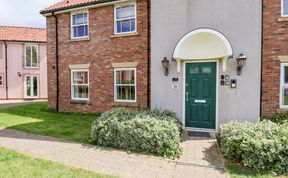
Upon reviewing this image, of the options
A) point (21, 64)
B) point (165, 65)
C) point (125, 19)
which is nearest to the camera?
point (165, 65)

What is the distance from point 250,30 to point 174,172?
243 inches

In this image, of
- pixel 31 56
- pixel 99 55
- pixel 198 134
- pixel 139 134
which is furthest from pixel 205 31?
pixel 31 56

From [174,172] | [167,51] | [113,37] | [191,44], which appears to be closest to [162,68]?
[167,51]

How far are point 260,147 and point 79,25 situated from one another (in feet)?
36.0

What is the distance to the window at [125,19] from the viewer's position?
11383 millimetres

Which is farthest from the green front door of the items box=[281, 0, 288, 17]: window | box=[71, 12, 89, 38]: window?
box=[71, 12, 89, 38]: window

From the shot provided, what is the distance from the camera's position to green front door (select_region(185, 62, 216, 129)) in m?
9.40

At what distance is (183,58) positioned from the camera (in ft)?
31.3

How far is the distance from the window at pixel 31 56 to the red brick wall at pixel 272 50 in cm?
2326

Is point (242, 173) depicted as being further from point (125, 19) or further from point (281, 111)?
point (125, 19)

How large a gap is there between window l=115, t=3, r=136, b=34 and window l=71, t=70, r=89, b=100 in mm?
3118

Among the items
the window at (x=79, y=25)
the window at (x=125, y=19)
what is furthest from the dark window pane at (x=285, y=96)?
the window at (x=79, y=25)

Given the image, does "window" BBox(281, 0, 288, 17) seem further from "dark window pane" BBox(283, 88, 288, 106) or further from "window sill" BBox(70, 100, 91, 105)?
"window sill" BBox(70, 100, 91, 105)

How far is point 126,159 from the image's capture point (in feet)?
20.7
